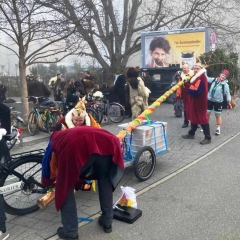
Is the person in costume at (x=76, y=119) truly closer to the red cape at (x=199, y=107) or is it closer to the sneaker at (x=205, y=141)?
Result: the red cape at (x=199, y=107)

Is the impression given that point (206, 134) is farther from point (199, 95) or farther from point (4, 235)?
point (4, 235)

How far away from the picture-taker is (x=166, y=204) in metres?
4.29

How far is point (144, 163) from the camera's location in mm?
5191

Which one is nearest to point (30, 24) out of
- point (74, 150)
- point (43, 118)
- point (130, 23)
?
point (43, 118)

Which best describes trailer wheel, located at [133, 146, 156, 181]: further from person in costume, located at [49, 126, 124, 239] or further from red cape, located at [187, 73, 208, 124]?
red cape, located at [187, 73, 208, 124]

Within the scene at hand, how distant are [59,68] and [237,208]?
22.3 metres

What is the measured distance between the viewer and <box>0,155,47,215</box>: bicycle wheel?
383cm

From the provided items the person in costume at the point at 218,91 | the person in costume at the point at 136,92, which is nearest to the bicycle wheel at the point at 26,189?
the person in costume at the point at 136,92

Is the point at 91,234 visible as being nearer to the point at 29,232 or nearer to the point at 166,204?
the point at 29,232

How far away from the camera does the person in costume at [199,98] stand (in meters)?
7.03

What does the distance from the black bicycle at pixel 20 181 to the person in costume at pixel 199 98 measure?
4038mm

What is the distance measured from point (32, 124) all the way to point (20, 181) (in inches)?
186

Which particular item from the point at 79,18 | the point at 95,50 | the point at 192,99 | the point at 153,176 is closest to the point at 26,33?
the point at 79,18

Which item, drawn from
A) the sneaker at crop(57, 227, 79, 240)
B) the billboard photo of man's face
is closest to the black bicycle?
the sneaker at crop(57, 227, 79, 240)
